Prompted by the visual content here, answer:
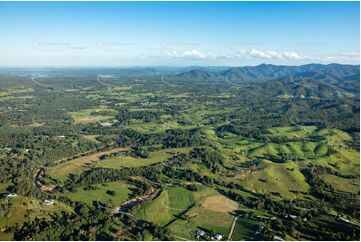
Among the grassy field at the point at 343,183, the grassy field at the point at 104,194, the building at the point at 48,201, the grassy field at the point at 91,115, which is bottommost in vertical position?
the grassy field at the point at 343,183

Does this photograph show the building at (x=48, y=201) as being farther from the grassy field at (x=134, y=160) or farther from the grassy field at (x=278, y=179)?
the grassy field at (x=278, y=179)

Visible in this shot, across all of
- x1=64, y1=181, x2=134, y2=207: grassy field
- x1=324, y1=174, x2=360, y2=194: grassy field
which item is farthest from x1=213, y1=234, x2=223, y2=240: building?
x1=324, y1=174, x2=360, y2=194: grassy field

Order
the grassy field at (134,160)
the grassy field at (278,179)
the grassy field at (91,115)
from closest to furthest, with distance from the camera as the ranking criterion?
the grassy field at (278,179) < the grassy field at (134,160) < the grassy field at (91,115)

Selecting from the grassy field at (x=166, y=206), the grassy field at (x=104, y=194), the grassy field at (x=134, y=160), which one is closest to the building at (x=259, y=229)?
the grassy field at (x=166, y=206)

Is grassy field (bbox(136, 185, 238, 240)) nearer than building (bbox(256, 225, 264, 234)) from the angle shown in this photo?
No

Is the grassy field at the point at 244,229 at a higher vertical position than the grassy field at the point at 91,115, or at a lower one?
lower

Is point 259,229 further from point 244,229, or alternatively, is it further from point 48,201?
point 48,201

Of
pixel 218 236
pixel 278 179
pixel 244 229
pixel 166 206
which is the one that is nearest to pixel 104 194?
pixel 166 206

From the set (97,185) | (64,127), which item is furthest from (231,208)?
(64,127)

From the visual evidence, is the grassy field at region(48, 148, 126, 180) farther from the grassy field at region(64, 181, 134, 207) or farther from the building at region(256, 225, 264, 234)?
the building at region(256, 225, 264, 234)
